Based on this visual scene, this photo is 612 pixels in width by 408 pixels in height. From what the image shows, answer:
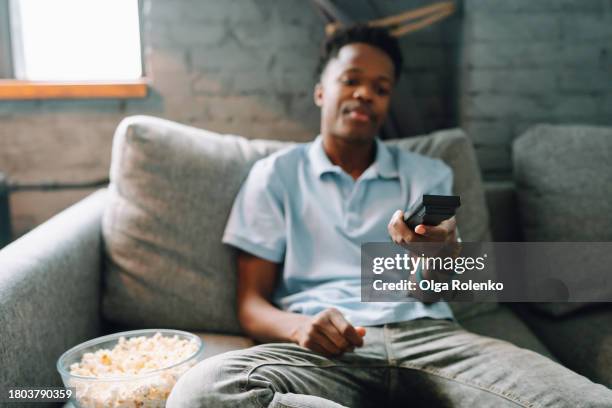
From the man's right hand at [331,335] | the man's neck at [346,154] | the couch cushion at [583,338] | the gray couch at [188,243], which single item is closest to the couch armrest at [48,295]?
the gray couch at [188,243]

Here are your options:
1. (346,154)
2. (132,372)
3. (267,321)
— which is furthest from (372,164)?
(132,372)

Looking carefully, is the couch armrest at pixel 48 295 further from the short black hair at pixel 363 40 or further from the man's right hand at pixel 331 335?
the short black hair at pixel 363 40

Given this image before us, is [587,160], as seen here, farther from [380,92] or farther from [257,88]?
[257,88]

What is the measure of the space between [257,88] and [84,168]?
58 cm

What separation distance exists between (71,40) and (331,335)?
140cm

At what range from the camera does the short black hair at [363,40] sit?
1314 millimetres

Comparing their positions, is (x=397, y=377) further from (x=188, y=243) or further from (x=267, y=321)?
(x=188, y=243)

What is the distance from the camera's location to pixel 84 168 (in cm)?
162

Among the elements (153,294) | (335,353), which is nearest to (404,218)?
(335,353)

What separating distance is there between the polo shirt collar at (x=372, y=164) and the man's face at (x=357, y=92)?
4 centimetres

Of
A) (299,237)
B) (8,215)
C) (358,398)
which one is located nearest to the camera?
(358,398)

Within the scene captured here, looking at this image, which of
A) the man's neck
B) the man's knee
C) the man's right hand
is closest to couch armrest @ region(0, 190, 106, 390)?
the man's knee
